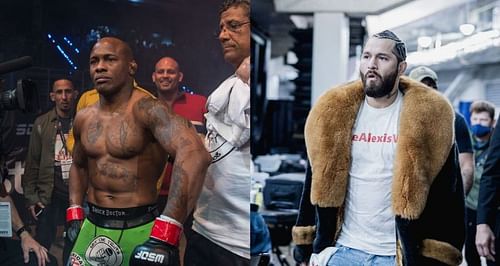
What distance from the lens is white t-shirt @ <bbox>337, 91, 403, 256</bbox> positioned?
194 cm

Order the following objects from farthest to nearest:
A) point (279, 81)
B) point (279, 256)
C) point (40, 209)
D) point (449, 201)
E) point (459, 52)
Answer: point (279, 81), point (459, 52), point (279, 256), point (40, 209), point (449, 201)

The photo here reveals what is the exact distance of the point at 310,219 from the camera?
7.09 feet

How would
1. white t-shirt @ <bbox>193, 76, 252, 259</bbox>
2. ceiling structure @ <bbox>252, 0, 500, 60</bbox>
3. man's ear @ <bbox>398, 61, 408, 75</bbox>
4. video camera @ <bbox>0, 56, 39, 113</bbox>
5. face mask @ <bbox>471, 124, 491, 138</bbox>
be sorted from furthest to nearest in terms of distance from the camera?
ceiling structure @ <bbox>252, 0, 500, 60</bbox> < face mask @ <bbox>471, 124, 491, 138</bbox> < video camera @ <bbox>0, 56, 39, 113</bbox> < white t-shirt @ <bbox>193, 76, 252, 259</bbox> < man's ear @ <bbox>398, 61, 408, 75</bbox>

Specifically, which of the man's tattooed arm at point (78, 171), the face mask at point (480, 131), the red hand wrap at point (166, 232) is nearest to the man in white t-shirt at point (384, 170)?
the red hand wrap at point (166, 232)

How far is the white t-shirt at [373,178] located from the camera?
1.94 m

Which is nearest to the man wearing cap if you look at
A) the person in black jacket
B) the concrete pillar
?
the person in black jacket

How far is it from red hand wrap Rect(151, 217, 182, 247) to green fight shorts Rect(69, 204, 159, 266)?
0.03 meters

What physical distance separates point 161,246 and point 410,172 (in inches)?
38.2

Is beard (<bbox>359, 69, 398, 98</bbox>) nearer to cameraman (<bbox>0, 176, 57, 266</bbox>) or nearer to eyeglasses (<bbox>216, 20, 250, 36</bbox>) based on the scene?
eyeglasses (<bbox>216, 20, 250, 36</bbox>)

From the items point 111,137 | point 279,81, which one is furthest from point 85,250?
point 279,81

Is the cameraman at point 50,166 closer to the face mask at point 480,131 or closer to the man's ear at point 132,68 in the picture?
the man's ear at point 132,68

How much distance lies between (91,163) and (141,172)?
0.75ft

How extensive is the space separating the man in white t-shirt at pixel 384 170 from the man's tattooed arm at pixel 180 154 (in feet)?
1.46

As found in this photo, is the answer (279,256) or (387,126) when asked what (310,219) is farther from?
(279,256)
